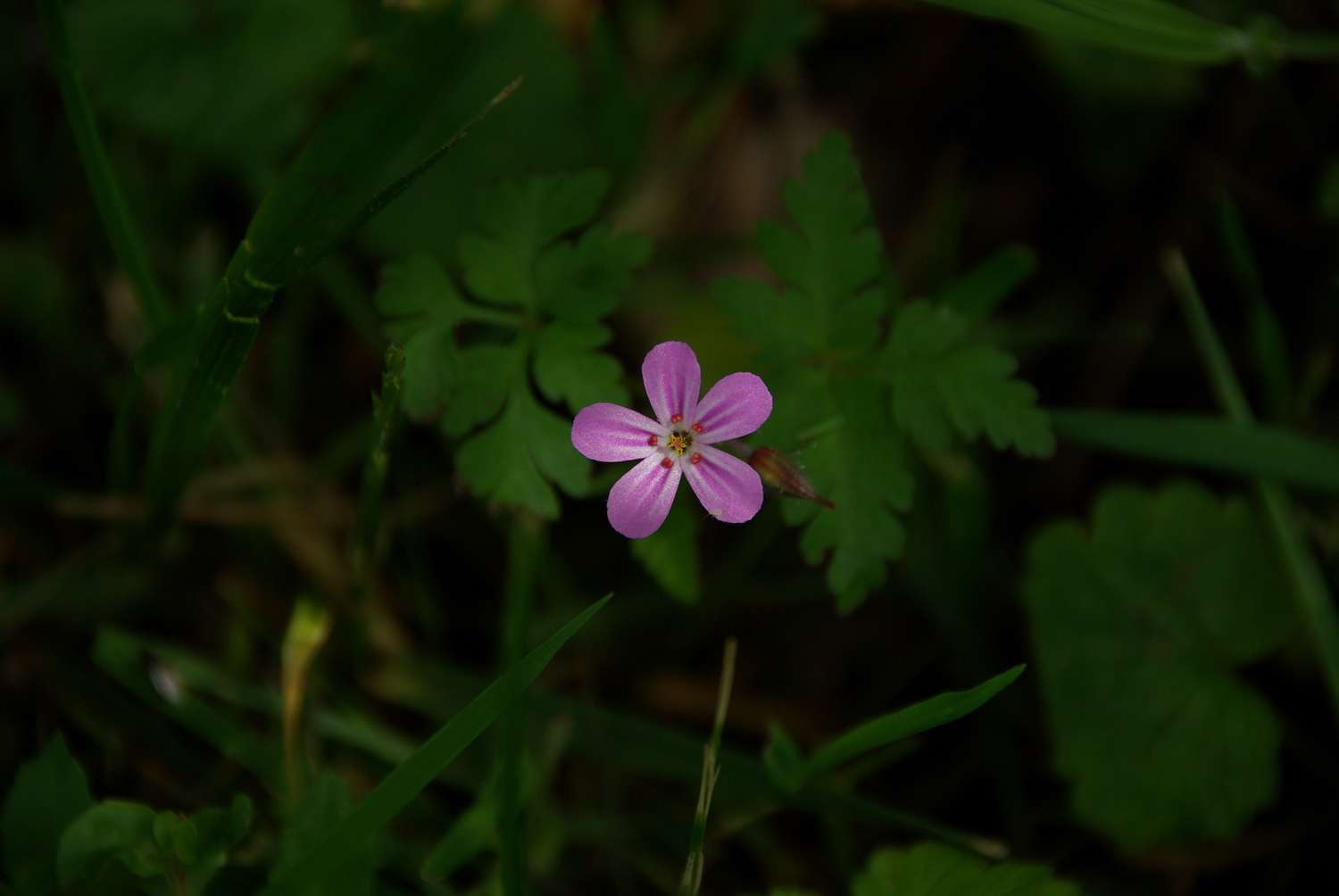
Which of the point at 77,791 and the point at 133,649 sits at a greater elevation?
the point at 133,649

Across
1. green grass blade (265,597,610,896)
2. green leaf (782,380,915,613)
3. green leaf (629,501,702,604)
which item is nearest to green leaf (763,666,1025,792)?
green leaf (782,380,915,613)

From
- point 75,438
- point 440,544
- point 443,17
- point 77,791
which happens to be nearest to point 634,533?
point 443,17

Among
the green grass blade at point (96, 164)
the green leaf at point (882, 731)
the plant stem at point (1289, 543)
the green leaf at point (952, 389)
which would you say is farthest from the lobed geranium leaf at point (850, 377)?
the green grass blade at point (96, 164)

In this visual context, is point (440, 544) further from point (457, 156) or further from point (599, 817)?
point (457, 156)

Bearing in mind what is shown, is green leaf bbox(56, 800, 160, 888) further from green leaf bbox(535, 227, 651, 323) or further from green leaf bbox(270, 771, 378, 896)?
green leaf bbox(535, 227, 651, 323)

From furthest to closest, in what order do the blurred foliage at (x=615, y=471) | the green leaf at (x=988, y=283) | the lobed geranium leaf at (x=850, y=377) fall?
1. the green leaf at (x=988, y=283)
2. the blurred foliage at (x=615, y=471)
3. the lobed geranium leaf at (x=850, y=377)

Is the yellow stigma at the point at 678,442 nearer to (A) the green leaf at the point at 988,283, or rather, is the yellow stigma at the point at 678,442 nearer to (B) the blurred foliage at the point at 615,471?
(B) the blurred foliage at the point at 615,471

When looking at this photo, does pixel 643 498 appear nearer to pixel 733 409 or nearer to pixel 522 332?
pixel 733 409
